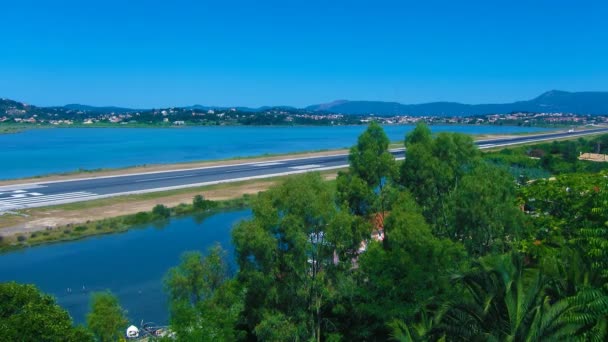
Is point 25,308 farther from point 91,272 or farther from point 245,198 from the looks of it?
point 245,198

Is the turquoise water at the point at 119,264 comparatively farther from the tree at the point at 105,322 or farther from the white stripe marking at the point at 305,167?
the white stripe marking at the point at 305,167

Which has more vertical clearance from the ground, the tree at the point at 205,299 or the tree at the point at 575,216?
the tree at the point at 575,216

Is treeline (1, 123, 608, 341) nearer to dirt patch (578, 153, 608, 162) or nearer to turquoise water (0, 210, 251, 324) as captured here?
turquoise water (0, 210, 251, 324)

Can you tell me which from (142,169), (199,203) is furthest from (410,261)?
(142,169)

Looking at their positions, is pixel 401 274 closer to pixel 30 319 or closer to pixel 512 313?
pixel 512 313

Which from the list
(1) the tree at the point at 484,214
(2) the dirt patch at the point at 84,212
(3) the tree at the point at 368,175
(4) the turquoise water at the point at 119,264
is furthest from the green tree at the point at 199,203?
(1) the tree at the point at 484,214

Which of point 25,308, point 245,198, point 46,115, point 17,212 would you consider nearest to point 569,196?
point 25,308
